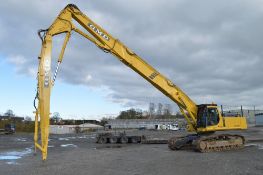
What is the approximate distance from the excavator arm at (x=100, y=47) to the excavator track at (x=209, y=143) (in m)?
1.29

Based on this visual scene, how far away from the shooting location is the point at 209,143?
25156 millimetres

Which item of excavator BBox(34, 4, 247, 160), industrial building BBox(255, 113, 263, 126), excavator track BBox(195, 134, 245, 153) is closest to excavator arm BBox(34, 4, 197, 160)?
excavator BBox(34, 4, 247, 160)

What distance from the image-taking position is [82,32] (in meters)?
21.9

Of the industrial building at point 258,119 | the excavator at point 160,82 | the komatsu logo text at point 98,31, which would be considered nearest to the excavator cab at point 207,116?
the excavator at point 160,82

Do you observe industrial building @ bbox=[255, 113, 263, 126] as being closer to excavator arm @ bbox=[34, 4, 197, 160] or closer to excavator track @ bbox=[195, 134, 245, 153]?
excavator track @ bbox=[195, 134, 245, 153]

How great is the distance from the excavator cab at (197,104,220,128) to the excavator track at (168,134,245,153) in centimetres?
91

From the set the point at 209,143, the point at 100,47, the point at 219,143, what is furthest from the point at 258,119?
the point at 100,47

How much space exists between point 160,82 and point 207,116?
162 inches

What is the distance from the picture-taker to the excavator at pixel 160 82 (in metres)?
19.2

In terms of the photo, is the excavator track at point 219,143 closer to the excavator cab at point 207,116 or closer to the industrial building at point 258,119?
the excavator cab at point 207,116

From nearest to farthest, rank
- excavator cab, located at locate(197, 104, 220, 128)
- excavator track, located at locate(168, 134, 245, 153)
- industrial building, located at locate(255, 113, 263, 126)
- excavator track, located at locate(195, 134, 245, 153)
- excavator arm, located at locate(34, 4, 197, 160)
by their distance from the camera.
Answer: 1. excavator arm, located at locate(34, 4, 197, 160)
2. excavator track, located at locate(195, 134, 245, 153)
3. excavator track, located at locate(168, 134, 245, 153)
4. excavator cab, located at locate(197, 104, 220, 128)
5. industrial building, located at locate(255, 113, 263, 126)

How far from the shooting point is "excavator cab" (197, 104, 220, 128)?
25.9m

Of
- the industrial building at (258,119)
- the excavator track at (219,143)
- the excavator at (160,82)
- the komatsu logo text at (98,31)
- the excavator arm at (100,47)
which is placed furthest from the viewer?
the industrial building at (258,119)

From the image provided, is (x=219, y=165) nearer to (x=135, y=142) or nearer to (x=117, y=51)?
(x=117, y=51)
